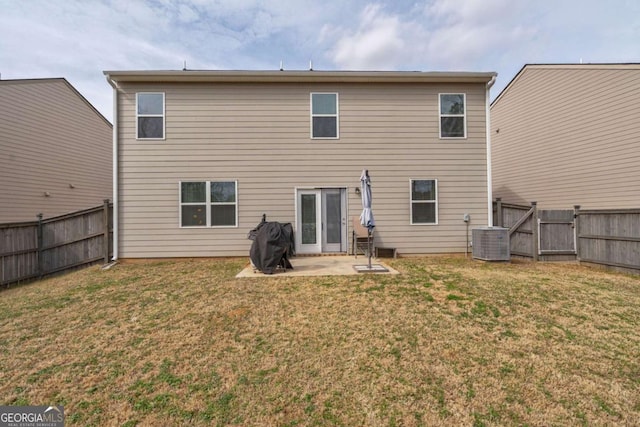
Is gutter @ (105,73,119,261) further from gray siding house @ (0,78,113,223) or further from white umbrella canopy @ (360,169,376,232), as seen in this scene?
white umbrella canopy @ (360,169,376,232)

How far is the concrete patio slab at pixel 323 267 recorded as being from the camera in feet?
19.8

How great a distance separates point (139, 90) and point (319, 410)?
927cm

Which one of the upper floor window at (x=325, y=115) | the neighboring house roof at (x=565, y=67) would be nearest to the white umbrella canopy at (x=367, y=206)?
the upper floor window at (x=325, y=115)

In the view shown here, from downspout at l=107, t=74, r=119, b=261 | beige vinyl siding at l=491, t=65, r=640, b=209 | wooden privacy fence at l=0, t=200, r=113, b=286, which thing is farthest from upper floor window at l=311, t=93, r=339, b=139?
beige vinyl siding at l=491, t=65, r=640, b=209

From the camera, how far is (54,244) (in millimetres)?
7516

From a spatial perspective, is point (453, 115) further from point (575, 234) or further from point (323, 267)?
point (323, 267)

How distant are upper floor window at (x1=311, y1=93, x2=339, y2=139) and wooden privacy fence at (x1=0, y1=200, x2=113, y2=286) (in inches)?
256

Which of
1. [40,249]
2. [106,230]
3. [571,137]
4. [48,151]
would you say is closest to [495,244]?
[571,137]

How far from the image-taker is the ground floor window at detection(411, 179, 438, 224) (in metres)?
8.27

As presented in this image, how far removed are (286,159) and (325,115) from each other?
A: 70.0 inches

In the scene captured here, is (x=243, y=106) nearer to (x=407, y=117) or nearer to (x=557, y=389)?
(x=407, y=117)

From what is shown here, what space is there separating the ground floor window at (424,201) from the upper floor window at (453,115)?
5.26 ft

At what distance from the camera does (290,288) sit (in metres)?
5.13

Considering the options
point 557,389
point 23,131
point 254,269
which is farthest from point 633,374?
point 23,131
